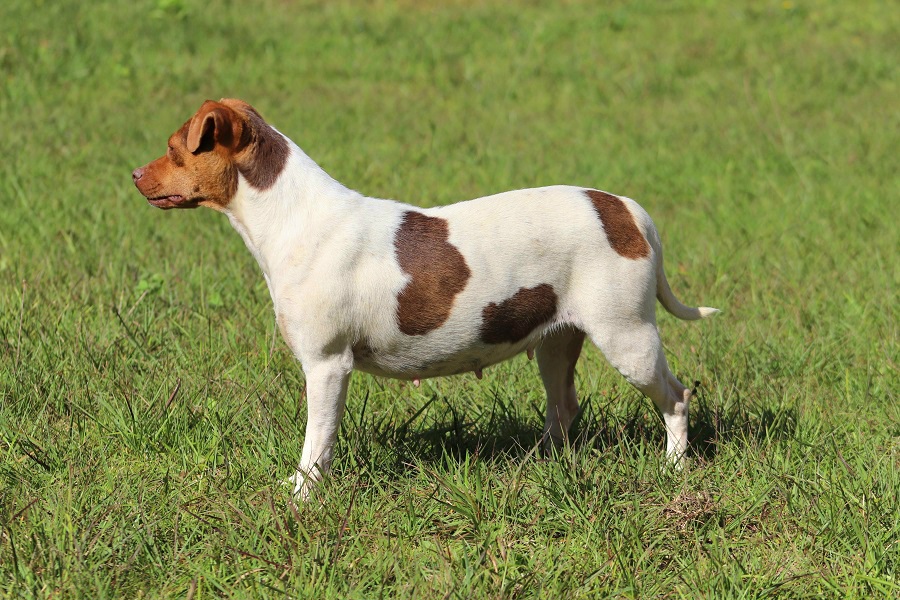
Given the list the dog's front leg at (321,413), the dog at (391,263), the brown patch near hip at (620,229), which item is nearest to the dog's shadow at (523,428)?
the dog's front leg at (321,413)

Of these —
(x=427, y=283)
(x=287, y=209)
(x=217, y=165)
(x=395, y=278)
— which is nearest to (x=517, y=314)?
(x=427, y=283)

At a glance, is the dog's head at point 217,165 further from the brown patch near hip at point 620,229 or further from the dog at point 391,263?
the brown patch near hip at point 620,229

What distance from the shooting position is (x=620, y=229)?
4.33 metres

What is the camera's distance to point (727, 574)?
3762mm

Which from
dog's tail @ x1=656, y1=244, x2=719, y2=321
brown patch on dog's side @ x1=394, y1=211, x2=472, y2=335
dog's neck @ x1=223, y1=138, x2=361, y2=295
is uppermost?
dog's neck @ x1=223, y1=138, x2=361, y2=295

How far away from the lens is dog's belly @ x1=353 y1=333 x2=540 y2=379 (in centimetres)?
421

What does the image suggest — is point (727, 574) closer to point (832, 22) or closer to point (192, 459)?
point (192, 459)

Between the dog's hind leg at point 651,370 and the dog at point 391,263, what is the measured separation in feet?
0.04

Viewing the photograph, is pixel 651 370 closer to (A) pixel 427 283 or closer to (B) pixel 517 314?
(B) pixel 517 314

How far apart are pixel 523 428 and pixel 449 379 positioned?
62 centimetres

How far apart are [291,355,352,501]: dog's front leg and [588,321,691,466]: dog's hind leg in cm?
103

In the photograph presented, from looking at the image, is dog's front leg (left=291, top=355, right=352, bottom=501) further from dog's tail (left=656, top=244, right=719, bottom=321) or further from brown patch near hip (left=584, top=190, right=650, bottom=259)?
dog's tail (left=656, top=244, right=719, bottom=321)

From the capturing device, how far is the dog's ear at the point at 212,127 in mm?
3977

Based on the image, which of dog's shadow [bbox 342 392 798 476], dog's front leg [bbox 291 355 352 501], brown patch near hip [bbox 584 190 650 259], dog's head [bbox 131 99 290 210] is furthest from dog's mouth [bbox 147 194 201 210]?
brown patch near hip [bbox 584 190 650 259]
